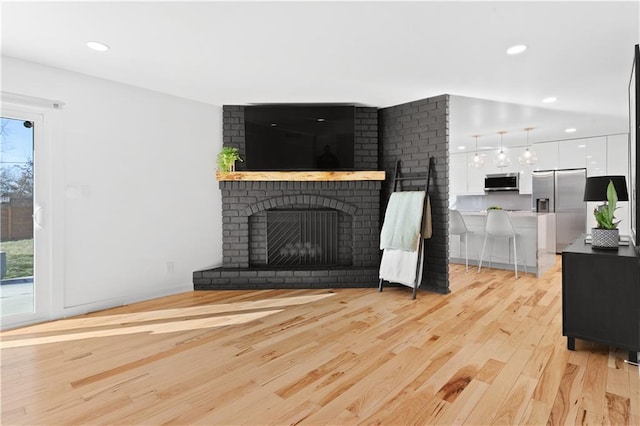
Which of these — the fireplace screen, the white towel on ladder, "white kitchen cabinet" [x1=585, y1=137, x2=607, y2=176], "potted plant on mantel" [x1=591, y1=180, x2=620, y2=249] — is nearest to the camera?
"potted plant on mantel" [x1=591, y1=180, x2=620, y2=249]

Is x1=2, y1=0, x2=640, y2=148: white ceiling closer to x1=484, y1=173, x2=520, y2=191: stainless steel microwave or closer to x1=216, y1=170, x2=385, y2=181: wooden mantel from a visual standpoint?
x1=216, y1=170, x2=385, y2=181: wooden mantel

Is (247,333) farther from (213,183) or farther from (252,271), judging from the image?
(213,183)

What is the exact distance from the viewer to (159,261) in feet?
12.3

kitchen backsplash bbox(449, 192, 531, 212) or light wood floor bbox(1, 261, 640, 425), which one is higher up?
kitchen backsplash bbox(449, 192, 531, 212)

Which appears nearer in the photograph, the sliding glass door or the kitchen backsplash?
the sliding glass door

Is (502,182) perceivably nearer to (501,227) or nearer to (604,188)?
(501,227)

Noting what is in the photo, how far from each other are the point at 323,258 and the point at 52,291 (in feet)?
9.08

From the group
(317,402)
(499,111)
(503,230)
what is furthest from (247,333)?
(499,111)

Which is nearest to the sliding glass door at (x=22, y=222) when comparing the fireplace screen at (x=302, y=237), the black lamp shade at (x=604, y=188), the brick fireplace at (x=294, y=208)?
the brick fireplace at (x=294, y=208)

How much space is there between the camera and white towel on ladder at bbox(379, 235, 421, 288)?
3662 mm

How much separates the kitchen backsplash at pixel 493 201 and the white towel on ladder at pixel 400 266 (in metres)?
4.61

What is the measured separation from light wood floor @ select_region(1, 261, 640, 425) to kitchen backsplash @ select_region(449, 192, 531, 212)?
442cm

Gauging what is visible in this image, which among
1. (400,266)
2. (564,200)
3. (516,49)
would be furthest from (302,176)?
(564,200)

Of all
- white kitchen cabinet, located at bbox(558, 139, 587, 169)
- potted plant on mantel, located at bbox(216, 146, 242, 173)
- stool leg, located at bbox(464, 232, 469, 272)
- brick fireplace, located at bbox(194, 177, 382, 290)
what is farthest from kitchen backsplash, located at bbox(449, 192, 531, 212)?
potted plant on mantel, located at bbox(216, 146, 242, 173)
